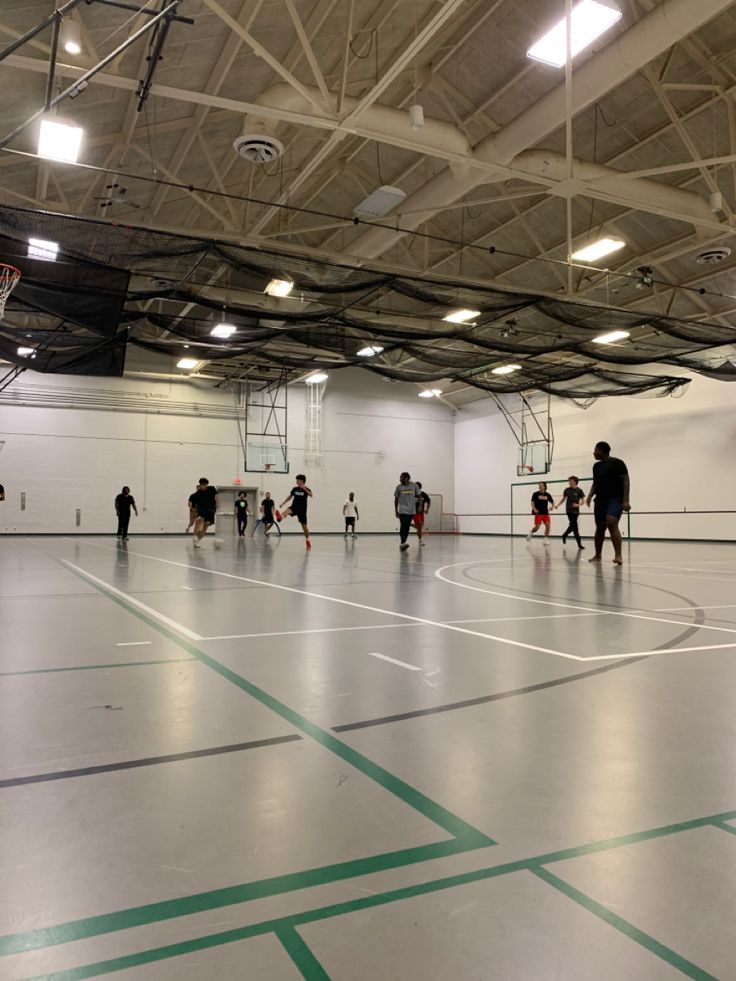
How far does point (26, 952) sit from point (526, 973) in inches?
34.3

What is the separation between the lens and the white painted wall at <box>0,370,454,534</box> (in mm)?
24031

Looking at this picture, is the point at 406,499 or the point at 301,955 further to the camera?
the point at 406,499

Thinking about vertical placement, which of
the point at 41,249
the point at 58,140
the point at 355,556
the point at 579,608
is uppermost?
the point at 58,140

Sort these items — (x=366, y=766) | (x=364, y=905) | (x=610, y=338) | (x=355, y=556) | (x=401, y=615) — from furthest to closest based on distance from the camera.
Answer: (x=610, y=338), (x=355, y=556), (x=401, y=615), (x=366, y=766), (x=364, y=905)

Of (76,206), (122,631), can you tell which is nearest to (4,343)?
(76,206)

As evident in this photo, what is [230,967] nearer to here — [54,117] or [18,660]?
[18,660]

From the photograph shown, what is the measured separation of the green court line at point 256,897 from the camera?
1.17 m

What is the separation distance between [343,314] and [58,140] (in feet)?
18.9

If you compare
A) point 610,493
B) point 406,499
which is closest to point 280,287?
point 406,499

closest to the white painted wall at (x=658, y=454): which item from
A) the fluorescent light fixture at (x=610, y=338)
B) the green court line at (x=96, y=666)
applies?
the fluorescent light fixture at (x=610, y=338)

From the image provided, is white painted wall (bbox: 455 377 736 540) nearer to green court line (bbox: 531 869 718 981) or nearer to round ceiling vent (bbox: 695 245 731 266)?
round ceiling vent (bbox: 695 245 731 266)

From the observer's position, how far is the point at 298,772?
199 centimetres

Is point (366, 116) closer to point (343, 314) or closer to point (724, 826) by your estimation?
point (343, 314)

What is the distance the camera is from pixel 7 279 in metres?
9.12
